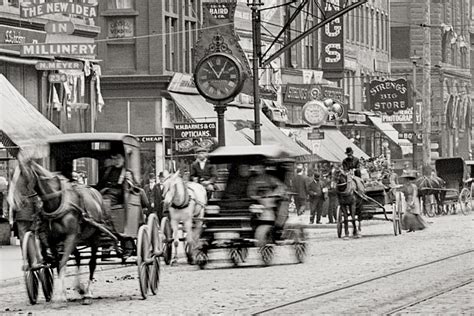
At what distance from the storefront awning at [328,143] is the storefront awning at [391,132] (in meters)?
7.67

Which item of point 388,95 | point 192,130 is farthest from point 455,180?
point 192,130

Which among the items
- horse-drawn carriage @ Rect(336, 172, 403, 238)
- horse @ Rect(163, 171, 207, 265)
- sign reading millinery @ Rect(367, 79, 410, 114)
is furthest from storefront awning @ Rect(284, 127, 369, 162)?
horse @ Rect(163, 171, 207, 265)

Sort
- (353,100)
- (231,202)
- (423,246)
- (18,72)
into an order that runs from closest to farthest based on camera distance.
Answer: (231,202)
(423,246)
(18,72)
(353,100)

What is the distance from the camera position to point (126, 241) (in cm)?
1980

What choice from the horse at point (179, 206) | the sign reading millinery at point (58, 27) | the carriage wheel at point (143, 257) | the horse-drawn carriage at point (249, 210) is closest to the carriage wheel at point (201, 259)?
the horse-drawn carriage at point (249, 210)

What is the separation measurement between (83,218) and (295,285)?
146 inches

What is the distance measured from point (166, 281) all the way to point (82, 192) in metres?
4.68

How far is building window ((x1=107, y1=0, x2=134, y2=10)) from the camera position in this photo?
52719 mm

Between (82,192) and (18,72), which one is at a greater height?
(18,72)

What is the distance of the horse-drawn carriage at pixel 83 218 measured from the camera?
18.3 metres

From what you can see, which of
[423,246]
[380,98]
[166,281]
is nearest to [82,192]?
[166,281]

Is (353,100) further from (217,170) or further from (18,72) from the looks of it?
(217,170)

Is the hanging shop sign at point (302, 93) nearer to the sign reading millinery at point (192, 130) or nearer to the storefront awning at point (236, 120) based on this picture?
the storefront awning at point (236, 120)

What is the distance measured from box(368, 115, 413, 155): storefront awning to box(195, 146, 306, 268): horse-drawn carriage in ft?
179
